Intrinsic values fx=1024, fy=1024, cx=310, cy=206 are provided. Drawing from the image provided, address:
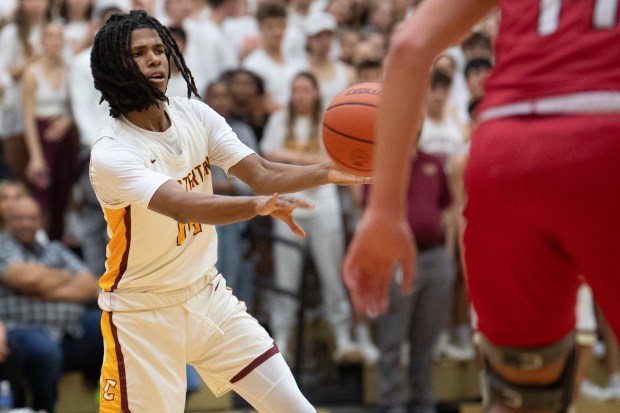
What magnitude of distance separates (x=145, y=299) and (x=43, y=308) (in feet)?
11.1

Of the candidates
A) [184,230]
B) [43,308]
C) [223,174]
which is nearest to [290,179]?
[184,230]

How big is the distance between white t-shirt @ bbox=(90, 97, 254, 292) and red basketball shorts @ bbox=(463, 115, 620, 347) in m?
2.23

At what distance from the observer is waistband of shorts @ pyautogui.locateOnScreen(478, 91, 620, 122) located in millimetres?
2252

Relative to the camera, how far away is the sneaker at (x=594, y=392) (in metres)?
8.58

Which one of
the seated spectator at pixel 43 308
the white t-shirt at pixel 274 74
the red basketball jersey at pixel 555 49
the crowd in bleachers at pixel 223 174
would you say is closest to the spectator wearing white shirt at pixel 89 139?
the crowd in bleachers at pixel 223 174

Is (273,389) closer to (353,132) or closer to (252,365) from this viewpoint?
(252,365)

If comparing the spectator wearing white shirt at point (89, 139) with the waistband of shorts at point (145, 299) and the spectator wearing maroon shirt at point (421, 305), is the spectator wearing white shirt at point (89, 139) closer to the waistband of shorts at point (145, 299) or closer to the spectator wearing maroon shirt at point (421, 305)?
the spectator wearing maroon shirt at point (421, 305)

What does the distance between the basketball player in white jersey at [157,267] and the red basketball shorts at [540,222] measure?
220cm

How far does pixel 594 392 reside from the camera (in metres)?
8.60

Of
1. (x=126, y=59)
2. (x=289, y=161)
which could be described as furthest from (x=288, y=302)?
(x=126, y=59)

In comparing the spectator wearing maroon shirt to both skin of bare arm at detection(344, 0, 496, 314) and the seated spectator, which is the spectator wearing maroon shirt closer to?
the seated spectator

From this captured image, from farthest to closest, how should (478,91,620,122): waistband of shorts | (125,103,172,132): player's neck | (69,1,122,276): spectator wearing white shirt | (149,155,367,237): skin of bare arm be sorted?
(69,1,122,276): spectator wearing white shirt
(125,103,172,132): player's neck
(149,155,367,237): skin of bare arm
(478,91,620,122): waistband of shorts

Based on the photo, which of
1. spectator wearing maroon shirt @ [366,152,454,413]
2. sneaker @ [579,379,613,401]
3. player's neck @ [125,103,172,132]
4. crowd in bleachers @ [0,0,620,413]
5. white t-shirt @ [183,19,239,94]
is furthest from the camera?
white t-shirt @ [183,19,239,94]

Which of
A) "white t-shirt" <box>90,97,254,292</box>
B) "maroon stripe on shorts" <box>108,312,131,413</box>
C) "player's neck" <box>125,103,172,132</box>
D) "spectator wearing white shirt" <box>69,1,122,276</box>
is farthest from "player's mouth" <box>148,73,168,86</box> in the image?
"spectator wearing white shirt" <box>69,1,122,276</box>
